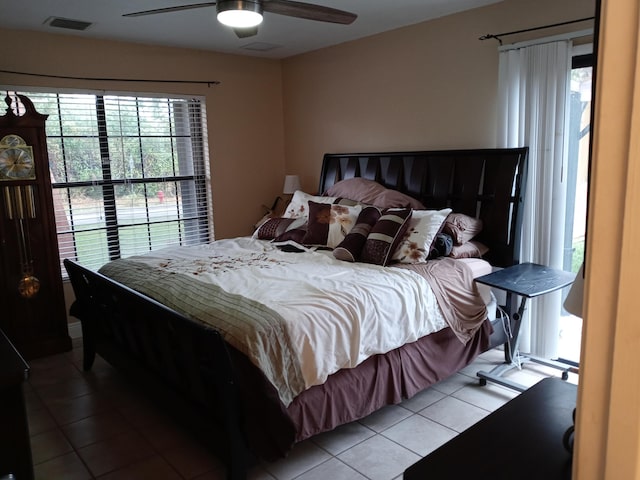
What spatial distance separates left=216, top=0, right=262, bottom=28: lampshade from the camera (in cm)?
254

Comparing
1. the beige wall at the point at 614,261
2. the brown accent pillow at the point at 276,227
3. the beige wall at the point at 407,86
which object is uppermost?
the beige wall at the point at 407,86

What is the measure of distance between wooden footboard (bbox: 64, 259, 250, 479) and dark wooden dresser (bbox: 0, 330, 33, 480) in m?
0.70

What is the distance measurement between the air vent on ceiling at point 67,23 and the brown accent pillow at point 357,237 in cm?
256

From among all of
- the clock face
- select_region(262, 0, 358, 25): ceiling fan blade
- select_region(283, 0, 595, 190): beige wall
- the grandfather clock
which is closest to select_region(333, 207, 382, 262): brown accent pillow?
select_region(283, 0, 595, 190): beige wall

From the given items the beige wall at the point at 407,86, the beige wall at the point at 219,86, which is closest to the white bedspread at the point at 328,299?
the beige wall at the point at 407,86

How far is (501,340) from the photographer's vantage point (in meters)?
3.45

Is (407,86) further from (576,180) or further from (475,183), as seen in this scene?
(576,180)

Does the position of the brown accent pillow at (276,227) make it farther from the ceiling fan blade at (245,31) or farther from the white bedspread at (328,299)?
the ceiling fan blade at (245,31)

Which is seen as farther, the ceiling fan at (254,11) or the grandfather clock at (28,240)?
the grandfather clock at (28,240)

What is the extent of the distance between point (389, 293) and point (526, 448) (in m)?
1.69

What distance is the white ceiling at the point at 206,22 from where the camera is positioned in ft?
11.2

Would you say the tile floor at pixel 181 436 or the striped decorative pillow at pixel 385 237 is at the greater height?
the striped decorative pillow at pixel 385 237

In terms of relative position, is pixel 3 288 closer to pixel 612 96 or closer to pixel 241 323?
pixel 241 323

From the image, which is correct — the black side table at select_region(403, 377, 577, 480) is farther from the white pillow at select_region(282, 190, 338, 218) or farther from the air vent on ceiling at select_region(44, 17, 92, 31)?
the air vent on ceiling at select_region(44, 17, 92, 31)
